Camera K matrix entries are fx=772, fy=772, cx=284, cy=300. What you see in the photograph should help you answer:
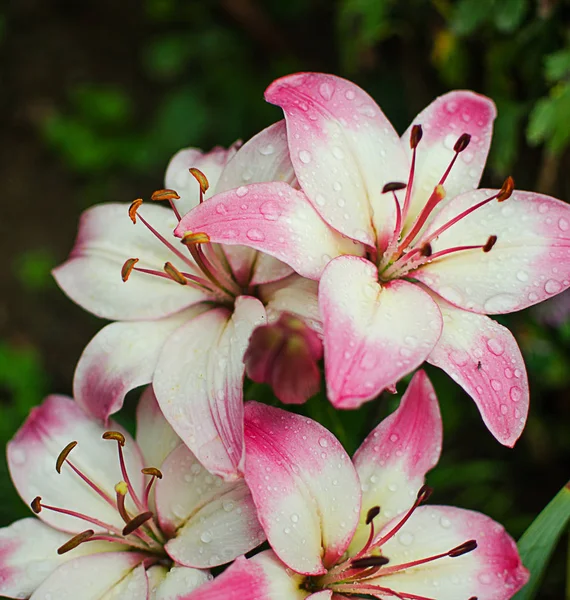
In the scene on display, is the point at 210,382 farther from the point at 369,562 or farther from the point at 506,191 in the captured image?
the point at 506,191

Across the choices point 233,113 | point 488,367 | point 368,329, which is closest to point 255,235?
point 368,329

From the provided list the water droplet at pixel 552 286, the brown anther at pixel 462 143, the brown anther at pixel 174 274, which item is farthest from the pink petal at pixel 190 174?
the water droplet at pixel 552 286

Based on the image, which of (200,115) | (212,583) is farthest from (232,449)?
(200,115)

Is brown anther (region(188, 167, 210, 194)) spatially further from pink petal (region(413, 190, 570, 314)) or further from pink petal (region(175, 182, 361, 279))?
pink petal (region(413, 190, 570, 314))

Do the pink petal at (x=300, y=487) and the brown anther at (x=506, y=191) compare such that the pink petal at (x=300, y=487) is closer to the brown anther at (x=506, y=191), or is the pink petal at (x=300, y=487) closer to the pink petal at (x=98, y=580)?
the pink petal at (x=98, y=580)

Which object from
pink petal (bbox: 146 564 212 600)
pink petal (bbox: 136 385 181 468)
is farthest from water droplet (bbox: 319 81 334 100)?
pink petal (bbox: 146 564 212 600)
